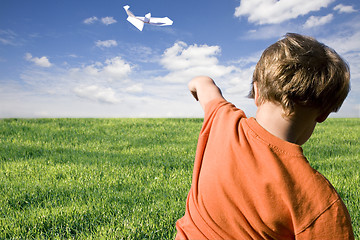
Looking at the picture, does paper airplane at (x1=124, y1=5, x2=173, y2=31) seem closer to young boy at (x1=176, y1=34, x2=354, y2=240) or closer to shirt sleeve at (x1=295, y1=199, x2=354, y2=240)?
young boy at (x1=176, y1=34, x2=354, y2=240)

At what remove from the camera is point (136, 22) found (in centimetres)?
242

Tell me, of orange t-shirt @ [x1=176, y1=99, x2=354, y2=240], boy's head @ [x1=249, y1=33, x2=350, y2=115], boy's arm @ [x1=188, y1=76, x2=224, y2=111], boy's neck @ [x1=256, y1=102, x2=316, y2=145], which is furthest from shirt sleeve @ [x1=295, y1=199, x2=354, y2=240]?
boy's arm @ [x1=188, y1=76, x2=224, y2=111]

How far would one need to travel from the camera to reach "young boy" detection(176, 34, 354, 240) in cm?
148

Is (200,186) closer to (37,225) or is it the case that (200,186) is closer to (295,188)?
(295,188)

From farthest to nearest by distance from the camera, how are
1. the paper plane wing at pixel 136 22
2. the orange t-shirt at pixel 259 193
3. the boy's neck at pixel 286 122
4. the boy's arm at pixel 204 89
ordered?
the paper plane wing at pixel 136 22, the boy's arm at pixel 204 89, the boy's neck at pixel 286 122, the orange t-shirt at pixel 259 193

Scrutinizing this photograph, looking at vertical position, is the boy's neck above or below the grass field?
above

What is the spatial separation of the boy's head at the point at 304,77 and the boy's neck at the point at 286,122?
Result: 1.3 inches

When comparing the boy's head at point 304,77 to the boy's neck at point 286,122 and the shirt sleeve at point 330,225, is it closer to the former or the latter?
the boy's neck at point 286,122

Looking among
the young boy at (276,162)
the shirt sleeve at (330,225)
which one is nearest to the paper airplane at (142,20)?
the young boy at (276,162)

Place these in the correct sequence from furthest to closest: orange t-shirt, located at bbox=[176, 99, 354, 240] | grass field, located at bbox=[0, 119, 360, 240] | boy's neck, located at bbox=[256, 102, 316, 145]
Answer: grass field, located at bbox=[0, 119, 360, 240]
boy's neck, located at bbox=[256, 102, 316, 145]
orange t-shirt, located at bbox=[176, 99, 354, 240]

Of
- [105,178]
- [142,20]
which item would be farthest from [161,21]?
[105,178]

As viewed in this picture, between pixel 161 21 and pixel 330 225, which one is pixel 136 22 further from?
pixel 330 225

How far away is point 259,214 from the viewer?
1570 mm

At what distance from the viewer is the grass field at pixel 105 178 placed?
136 inches
